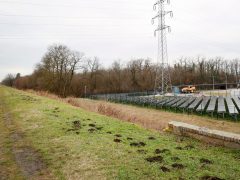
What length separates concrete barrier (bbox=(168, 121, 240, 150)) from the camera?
7884 millimetres

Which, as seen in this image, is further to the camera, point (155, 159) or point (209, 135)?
point (209, 135)

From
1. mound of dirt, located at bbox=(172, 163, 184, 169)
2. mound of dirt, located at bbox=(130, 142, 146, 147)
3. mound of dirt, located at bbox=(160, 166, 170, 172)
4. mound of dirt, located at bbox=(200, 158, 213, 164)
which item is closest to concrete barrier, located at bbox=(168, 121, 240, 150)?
mound of dirt, located at bbox=(200, 158, 213, 164)

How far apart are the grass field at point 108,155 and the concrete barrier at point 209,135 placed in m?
0.27

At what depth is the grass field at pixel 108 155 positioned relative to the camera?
19.6ft

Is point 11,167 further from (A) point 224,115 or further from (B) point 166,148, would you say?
(A) point 224,115

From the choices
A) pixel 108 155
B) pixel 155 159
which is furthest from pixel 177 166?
pixel 108 155

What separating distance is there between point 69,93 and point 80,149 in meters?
61.2

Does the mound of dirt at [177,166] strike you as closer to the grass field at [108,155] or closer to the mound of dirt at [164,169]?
the grass field at [108,155]

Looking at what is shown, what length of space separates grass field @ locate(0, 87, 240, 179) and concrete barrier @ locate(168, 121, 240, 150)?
0.90 feet

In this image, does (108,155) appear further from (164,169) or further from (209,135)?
(209,135)

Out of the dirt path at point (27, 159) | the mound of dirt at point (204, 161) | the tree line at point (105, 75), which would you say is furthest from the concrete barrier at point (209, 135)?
the tree line at point (105, 75)

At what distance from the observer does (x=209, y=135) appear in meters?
8.77

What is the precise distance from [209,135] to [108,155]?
333cm

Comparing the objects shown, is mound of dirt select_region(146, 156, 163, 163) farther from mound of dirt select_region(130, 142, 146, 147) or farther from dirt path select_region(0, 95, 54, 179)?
dirt path select_region(0, 95, 54, 179)
